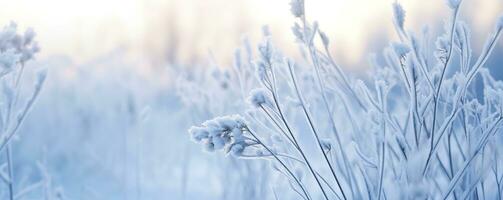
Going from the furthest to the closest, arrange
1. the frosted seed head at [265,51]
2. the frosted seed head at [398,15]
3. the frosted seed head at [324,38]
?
the frosted seed head at [324,38]
the frosted seed head at [398,15]
the frosted seed head at [265,51]

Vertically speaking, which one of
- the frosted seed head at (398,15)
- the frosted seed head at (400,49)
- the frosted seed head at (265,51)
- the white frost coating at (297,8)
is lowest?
the frosted seed head at (265,51)

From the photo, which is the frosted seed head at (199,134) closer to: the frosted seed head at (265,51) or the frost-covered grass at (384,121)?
the frost-covered grass at (384,121)

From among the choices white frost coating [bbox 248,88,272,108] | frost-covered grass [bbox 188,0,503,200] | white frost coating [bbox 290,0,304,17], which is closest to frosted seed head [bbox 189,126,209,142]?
frost-covered grass [bbox 188,0,503,200]

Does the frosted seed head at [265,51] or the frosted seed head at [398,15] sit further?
the frosted seed head at [398,15]

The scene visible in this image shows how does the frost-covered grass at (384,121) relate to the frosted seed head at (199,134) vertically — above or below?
above

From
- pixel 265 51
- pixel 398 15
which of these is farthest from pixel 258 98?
pixel 398 15

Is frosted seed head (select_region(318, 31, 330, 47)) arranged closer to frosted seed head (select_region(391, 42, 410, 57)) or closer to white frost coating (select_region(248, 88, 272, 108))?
frosted seed head (select_region(391, 42, 410, 57))

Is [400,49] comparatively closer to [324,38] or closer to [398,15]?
[398,15]

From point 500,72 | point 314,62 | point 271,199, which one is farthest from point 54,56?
point 314,62

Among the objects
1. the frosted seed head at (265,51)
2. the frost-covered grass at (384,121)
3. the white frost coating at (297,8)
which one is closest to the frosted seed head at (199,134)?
the frost-covered grass at (384,121)

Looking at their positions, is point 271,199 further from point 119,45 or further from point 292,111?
point 119,45

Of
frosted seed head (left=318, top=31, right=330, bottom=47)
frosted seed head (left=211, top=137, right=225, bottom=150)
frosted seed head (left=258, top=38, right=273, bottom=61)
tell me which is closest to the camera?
frosted seed head (left=211, top=137, right=225, bottom=150)
